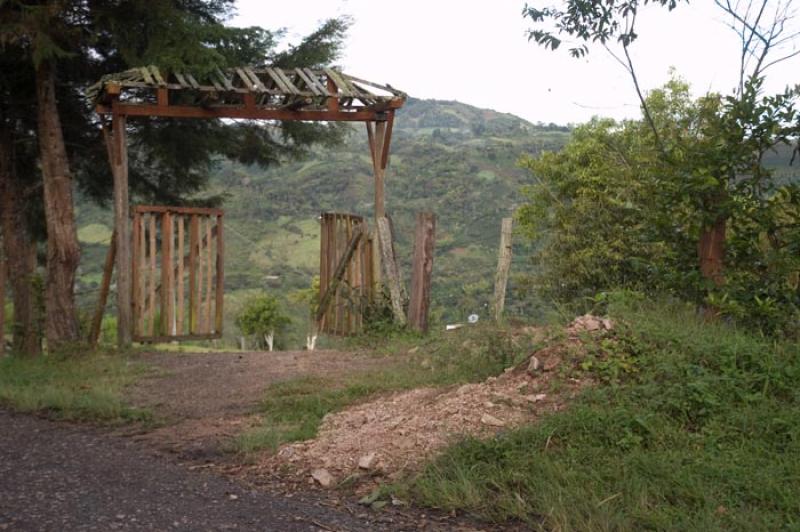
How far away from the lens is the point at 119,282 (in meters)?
11.4

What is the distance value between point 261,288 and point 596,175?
38.2 metres

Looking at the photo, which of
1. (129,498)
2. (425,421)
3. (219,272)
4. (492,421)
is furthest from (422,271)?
(129,498)

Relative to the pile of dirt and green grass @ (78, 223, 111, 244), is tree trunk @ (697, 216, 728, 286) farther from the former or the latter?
green grass @ (78, 223, 111, 244)

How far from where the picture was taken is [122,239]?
11.4 metres

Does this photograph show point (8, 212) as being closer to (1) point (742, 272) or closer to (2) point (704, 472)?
(1) point (742, 272)

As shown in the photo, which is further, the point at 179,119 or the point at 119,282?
Result: the point at 179,119

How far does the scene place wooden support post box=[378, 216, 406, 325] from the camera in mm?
11930

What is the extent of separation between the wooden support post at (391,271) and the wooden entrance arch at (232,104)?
462 mm

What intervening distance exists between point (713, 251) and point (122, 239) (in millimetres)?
7767

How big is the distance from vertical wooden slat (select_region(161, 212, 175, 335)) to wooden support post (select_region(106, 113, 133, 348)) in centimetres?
45

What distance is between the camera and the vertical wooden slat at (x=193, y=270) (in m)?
11.8

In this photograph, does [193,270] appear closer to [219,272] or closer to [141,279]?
[219,272]

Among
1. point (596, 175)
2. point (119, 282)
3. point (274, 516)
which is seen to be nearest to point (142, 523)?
point (274, 516)

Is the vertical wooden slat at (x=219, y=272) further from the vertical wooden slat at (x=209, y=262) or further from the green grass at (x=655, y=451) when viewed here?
the green grass at (x=655, y=451)
